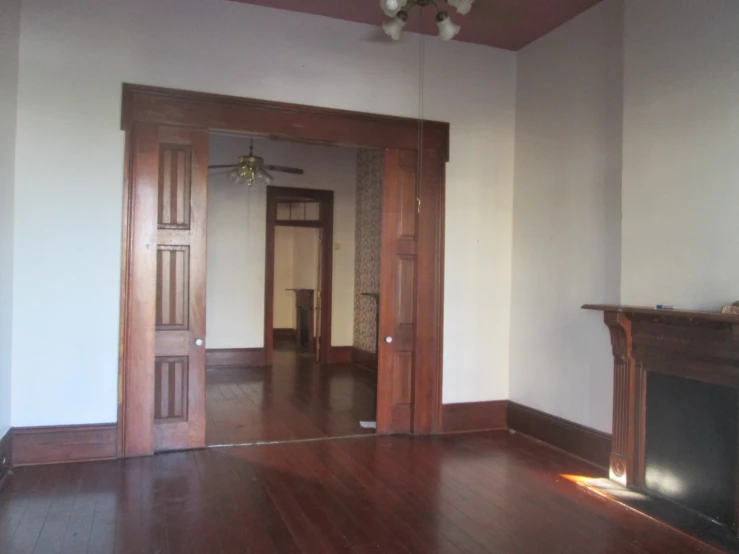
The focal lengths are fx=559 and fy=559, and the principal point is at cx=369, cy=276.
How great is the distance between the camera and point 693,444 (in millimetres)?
3254

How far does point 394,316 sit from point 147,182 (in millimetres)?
2229

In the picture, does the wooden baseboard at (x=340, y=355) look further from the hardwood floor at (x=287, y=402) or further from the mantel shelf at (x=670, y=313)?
the mantel shelf at (x=670, y=313)

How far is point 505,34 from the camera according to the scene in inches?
190

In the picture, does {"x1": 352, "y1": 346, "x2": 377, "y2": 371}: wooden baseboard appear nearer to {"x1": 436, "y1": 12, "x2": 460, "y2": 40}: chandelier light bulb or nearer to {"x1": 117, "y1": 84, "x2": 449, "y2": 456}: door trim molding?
{"x1": 117, "y1": 84, "x2": 449, "y2": 456}: door trim molding

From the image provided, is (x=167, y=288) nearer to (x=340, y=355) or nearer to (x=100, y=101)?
(x=100, y=101)

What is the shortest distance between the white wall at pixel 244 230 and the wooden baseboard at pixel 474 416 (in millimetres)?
3841

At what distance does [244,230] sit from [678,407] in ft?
20.2

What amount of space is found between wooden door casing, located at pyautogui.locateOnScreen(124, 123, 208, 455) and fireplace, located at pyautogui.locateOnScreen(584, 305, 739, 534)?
9.54 ft

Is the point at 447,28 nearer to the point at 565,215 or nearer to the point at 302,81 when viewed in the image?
the point at 302,81

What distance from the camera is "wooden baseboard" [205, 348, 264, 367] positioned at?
7.95m

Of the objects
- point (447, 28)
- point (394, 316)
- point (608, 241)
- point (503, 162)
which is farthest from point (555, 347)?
point (447, 28)

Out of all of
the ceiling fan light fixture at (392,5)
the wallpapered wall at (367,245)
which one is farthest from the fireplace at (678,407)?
the wallpapered wall at (367,245)

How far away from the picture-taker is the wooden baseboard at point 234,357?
795 centimetres

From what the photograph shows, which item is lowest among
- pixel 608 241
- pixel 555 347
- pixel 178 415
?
pixel 178 415
